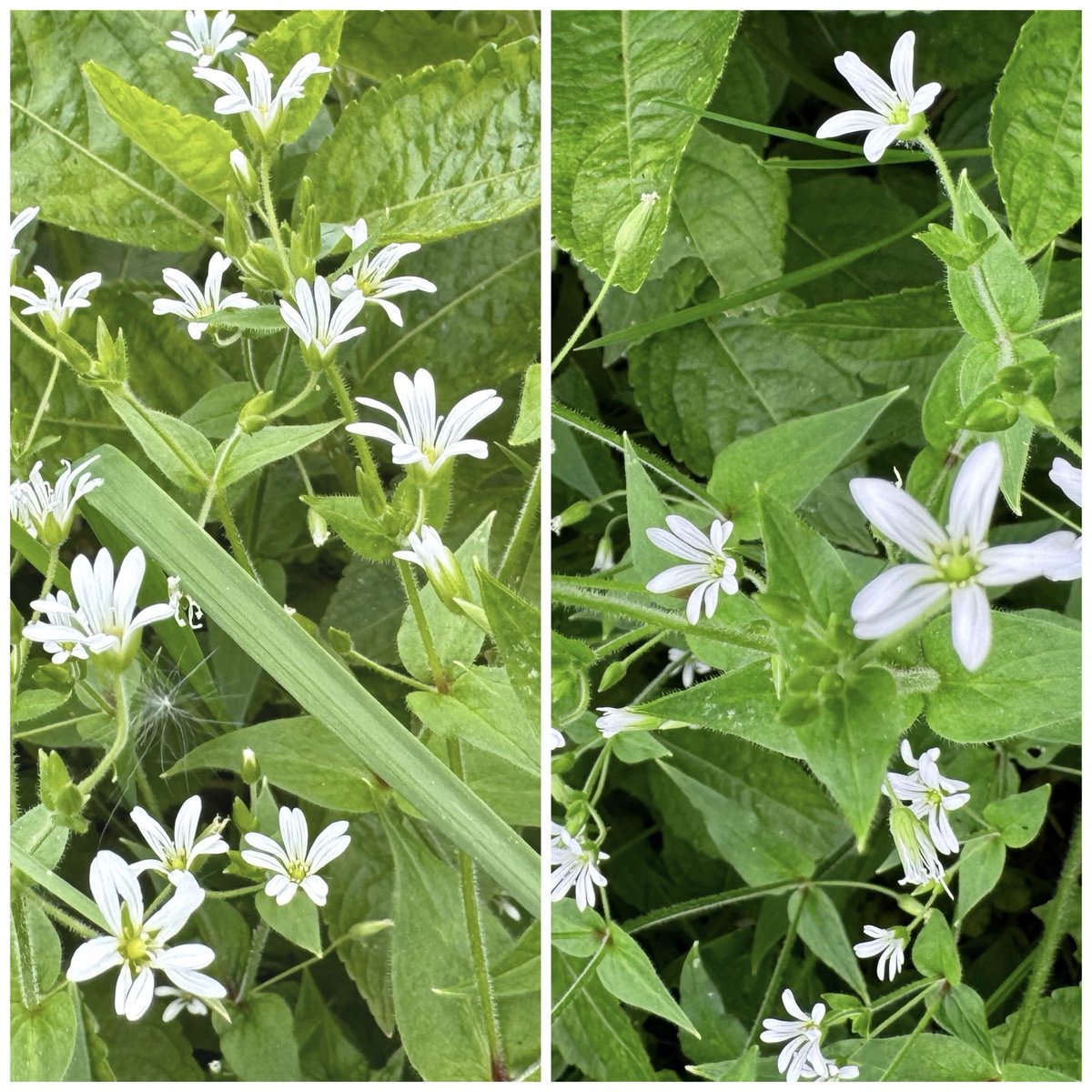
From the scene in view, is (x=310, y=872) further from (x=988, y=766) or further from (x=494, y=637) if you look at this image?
(x=988, y=766)

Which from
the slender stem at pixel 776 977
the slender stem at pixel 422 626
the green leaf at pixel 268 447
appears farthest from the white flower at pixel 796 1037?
the green leaf at pixel 268 447

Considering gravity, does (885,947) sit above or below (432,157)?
below

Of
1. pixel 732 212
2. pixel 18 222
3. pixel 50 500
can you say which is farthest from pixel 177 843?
pixel 732 212

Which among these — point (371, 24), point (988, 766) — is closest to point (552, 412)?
point (371, 24)

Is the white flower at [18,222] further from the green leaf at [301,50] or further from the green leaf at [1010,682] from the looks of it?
the green leaf at [1010,682]

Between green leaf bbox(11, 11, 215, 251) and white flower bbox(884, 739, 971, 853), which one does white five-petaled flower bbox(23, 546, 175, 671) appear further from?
white flower bbox(884, 739, 971, 853)

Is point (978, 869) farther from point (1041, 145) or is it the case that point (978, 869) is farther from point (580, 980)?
point (1041, 145)
